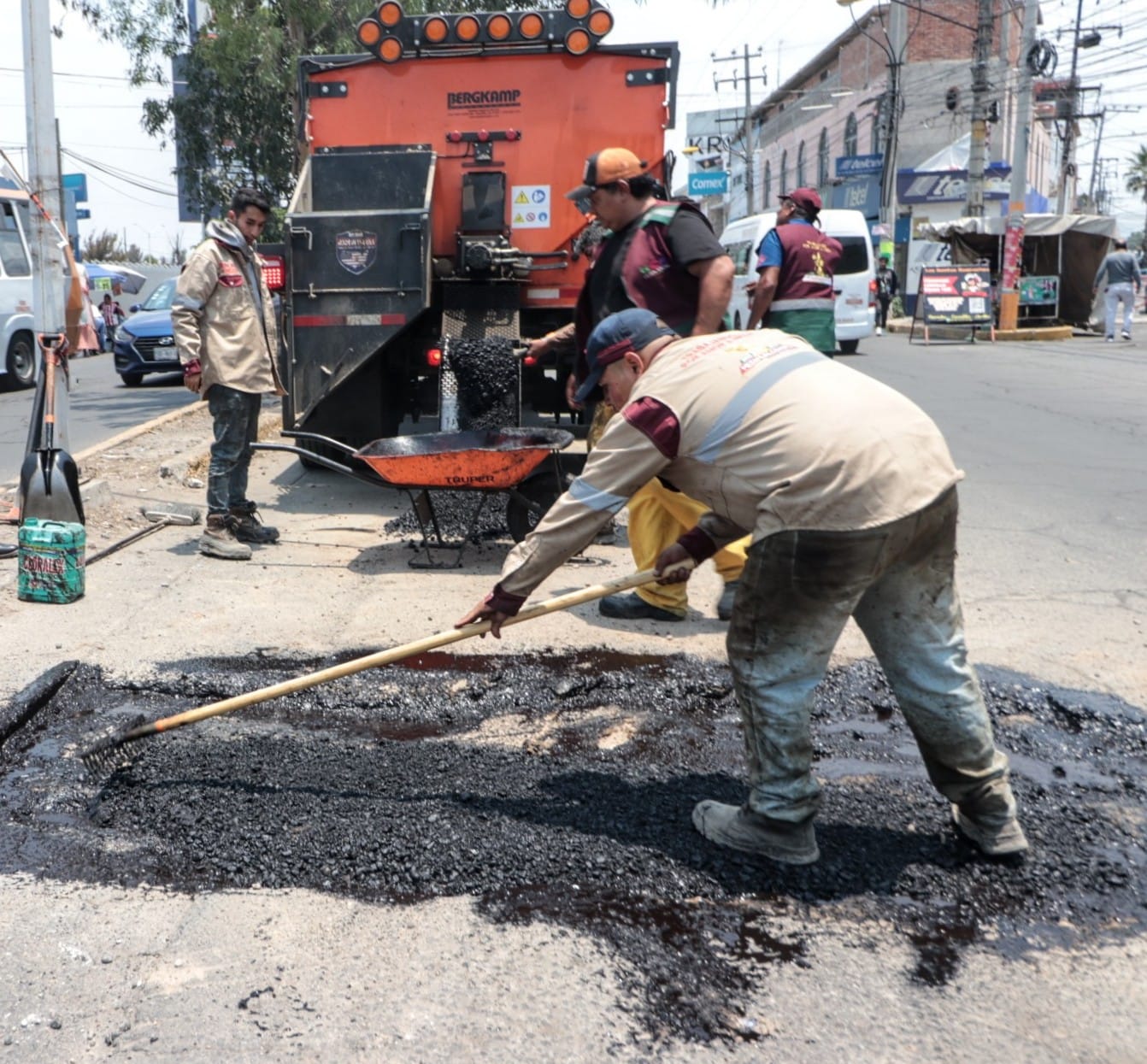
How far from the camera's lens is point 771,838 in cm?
308

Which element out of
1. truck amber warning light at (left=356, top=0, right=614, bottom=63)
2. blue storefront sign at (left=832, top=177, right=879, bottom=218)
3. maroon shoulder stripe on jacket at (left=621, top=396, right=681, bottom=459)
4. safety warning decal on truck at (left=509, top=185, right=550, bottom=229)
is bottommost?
maroon shoulder stripe on jacket at (left=621, top=396, right=681, bottom=459)

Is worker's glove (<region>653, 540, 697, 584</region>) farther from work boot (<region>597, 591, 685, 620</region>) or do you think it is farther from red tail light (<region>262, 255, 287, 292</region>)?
red tail light (<region>262, 255, 287, 292</region>)

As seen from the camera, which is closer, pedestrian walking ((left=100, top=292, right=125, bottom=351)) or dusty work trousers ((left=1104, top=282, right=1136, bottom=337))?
dusty work trousers ((left=1104, top=282, right=1136, bottom=337))

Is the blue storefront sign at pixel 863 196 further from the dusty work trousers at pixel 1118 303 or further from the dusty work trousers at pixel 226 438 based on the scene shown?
the dusty work trousers at pixel 226 438

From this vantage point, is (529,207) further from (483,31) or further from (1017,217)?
(1017,217)

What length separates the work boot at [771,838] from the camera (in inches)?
121

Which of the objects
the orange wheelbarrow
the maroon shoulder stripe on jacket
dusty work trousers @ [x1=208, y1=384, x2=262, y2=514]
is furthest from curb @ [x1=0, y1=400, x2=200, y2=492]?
the maroon shoulder stripe on jacket

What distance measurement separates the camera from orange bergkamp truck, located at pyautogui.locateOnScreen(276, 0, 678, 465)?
7812 mm

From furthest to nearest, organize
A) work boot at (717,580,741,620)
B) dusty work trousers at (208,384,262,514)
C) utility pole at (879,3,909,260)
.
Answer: utility pole at (879,3,909,260) < dusty work trousers at (208,384,262,514) < work boot at (717,580,741,620)

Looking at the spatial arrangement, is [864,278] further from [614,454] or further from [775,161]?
[775,161]

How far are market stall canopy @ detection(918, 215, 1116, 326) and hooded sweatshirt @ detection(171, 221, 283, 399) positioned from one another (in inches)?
864

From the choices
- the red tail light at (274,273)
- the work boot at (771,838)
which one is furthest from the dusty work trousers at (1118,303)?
the work boot at (771,838)

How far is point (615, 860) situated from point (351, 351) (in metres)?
4.96

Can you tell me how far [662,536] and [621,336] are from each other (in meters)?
2.12
